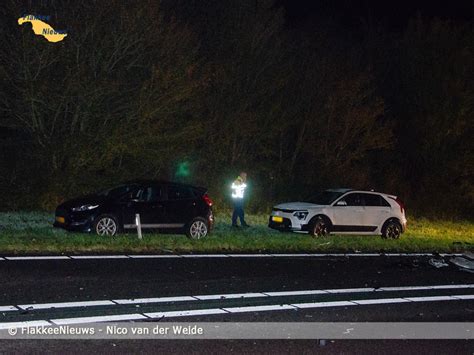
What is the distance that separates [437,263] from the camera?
1477 centimetres

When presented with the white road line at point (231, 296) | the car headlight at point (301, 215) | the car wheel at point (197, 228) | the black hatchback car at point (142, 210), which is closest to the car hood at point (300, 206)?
the car headlight at point (301, 215)

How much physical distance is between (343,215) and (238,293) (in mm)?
10599

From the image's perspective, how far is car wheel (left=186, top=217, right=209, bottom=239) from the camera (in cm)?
1797

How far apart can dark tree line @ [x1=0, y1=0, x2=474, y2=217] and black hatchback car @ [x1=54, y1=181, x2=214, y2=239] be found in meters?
6.32

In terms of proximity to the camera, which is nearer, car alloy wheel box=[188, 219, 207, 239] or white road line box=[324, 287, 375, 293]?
white road line box=[324, 287, 375, 293]

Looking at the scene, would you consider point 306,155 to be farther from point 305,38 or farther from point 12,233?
point 12,233

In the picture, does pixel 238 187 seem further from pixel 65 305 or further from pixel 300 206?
Answer: pixel 65 305

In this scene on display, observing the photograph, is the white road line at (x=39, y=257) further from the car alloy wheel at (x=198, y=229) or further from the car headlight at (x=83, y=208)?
the car alloy wheel at (x=198, y=229)

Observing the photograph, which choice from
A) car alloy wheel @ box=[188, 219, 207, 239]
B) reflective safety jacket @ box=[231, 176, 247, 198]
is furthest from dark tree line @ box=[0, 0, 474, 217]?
car alloy wheel @ box=[188, 219, 207, 239]

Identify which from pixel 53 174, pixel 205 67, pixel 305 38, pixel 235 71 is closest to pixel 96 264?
pixel 53 174

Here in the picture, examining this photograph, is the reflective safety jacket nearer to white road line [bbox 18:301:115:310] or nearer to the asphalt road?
the asphalt road

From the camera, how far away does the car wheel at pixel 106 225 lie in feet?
54.5

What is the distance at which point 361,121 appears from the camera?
109 feet

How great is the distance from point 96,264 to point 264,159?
20.3 meters
